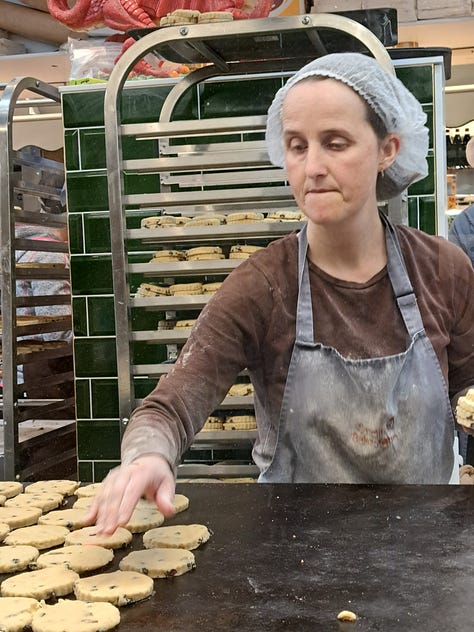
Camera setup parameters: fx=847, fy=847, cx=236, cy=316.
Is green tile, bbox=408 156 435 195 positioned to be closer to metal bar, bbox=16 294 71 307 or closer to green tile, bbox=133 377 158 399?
green tile, bbox=133 377 158 399

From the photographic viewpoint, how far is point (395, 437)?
1966 mm

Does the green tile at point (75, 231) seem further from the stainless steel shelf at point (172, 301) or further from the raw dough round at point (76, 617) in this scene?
the raw dough round at point (76, 617)

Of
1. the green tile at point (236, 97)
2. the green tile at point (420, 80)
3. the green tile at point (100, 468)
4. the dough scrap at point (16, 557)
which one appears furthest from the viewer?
the green tile at point (100, 468)

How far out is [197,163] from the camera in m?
2.88

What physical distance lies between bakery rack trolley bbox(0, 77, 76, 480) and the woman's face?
184 cm

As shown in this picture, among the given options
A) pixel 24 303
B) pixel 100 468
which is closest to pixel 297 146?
pixel 100 468

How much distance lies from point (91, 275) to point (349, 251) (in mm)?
1677

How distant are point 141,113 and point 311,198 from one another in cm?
173

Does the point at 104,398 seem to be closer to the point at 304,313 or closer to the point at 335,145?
the point at 304,313

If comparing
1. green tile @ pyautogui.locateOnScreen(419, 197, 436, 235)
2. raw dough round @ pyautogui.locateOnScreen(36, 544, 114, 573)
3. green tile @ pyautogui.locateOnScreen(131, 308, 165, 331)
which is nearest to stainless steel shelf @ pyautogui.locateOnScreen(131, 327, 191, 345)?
green tile @ pyautogui.locateOnScreen(131, 308, 165, 331)

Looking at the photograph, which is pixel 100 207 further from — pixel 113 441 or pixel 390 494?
pixel 390 494

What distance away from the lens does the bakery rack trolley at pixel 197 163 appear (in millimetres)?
2783

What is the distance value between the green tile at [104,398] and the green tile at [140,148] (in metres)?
0.92

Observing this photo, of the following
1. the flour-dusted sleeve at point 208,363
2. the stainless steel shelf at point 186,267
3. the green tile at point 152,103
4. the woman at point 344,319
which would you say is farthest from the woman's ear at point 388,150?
the green tile at point 152,103
